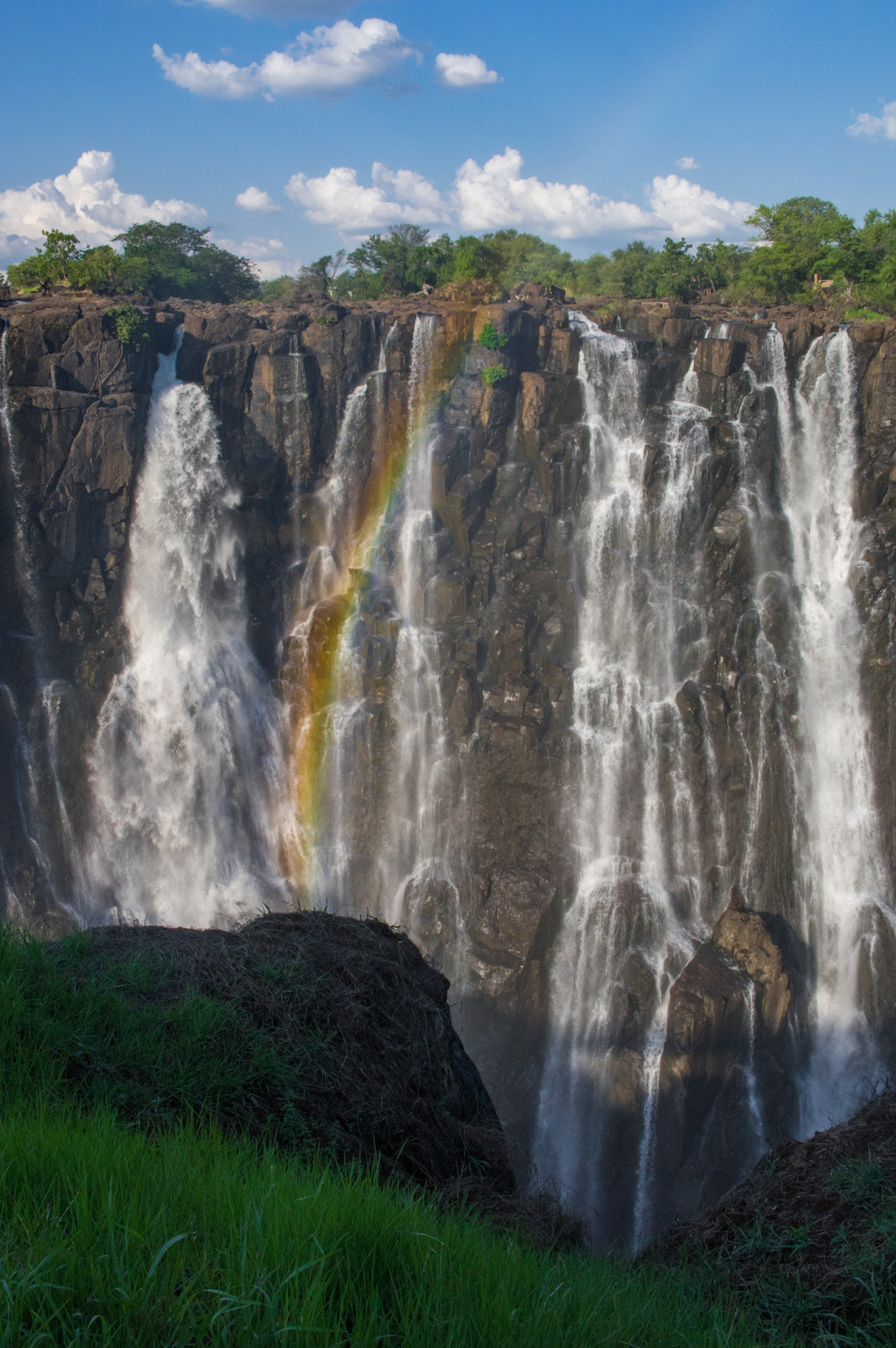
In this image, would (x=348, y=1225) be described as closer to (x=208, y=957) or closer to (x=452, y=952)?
(x=208, y=957)

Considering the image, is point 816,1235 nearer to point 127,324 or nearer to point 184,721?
point 184,721

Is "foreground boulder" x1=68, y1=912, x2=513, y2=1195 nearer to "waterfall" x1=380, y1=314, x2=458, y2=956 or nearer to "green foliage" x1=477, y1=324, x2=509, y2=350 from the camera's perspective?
"waterfall" x1=380, y1=314, x2=458, y2=956

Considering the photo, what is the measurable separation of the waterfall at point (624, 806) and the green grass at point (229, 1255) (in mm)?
14215

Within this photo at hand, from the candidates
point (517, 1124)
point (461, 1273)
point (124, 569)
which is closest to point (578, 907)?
point (517, 1124)

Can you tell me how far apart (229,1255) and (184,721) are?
20317 mm

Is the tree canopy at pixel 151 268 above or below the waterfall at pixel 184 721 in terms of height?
above

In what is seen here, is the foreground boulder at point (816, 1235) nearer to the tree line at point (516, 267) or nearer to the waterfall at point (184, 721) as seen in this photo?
the waterfall at point (184, 721)

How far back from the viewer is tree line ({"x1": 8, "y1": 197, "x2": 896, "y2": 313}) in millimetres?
28031

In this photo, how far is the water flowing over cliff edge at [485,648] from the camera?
20.5 m

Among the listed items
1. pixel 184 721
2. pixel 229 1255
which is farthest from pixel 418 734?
pixel 229 1255

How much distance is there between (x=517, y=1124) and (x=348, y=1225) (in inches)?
657

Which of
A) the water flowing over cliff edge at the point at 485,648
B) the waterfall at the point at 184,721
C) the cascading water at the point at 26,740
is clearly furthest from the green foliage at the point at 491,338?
the cascading water at the point at 26,740

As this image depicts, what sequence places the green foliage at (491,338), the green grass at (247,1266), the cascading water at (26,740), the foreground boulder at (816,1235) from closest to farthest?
the green grass at (247,1266) < the foreground boulder at (816,1235) < the cascading water at (26,740) < the green foliage at (491,338)

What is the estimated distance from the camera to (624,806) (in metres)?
21.6
